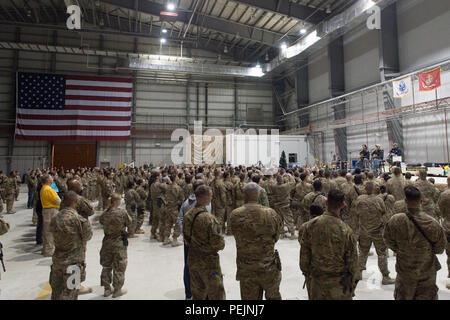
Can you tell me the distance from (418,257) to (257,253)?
180 centimetres

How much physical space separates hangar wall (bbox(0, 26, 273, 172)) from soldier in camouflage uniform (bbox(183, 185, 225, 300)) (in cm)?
2430

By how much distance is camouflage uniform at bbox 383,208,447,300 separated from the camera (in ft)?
9.84

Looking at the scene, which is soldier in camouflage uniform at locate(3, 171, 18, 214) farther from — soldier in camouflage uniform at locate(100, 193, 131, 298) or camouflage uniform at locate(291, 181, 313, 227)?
camouflage uniform at locate(291, 181, 313, 227)

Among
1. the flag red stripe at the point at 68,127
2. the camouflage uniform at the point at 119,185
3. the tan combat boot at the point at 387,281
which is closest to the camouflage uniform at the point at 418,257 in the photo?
the tan combat boot at the point at 387,281

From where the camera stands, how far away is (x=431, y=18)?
14758mm

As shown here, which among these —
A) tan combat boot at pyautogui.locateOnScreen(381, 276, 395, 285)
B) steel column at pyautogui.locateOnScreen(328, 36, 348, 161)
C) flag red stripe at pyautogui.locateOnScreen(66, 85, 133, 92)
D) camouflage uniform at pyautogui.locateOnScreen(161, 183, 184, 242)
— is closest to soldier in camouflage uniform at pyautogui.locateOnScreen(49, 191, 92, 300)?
camouflage uniform at pyautogui.locateOnScreen(161, 183, 184, 242)

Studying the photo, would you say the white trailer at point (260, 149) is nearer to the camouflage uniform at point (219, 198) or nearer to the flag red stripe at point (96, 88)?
the flag red stripe at point (96, 88)

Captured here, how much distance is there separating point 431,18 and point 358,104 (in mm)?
6551

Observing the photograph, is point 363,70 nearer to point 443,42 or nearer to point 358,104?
point 358,104

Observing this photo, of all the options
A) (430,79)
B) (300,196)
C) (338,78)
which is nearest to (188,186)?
(300,196)

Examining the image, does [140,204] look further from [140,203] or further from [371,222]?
[371,222]

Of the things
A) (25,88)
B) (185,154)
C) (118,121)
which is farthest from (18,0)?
(185,154)

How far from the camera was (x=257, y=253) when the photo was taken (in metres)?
3.04

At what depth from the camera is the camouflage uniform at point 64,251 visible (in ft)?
11.6
